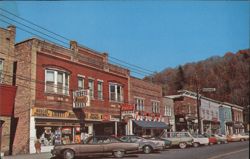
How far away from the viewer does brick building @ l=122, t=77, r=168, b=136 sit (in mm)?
33750

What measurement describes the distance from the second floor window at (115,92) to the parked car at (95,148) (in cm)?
1241

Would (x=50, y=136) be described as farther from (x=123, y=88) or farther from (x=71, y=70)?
(x=123, y=88)

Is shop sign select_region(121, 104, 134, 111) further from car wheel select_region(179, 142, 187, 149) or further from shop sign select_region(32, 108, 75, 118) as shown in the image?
shop sign select_region(32, 108, 75, 118)

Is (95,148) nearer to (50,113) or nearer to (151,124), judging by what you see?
(50,113)

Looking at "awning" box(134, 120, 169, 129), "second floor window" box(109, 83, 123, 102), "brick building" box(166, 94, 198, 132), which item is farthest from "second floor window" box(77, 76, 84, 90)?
"brick building" box(166, 94, 198, 132)

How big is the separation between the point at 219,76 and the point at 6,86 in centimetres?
3888

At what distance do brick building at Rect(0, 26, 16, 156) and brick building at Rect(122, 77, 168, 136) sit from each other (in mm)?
12806

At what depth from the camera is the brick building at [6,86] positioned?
2156cm

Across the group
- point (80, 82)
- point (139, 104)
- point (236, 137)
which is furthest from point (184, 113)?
point (80, 82)

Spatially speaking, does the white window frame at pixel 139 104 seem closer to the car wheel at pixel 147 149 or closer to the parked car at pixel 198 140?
the parked car at pixel 198 140

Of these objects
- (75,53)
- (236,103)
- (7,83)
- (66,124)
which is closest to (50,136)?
(66,124)

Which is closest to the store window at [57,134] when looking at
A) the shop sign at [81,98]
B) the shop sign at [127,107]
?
the shop sign at [81,98]

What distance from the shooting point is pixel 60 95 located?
82.7 ft

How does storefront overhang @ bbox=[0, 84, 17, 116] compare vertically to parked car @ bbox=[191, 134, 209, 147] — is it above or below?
above
